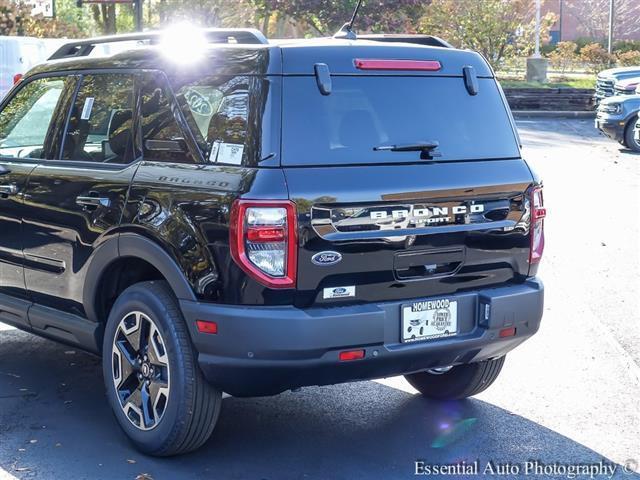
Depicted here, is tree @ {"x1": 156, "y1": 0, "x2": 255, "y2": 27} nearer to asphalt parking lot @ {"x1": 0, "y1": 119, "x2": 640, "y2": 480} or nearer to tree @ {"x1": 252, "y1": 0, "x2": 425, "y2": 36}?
tree @ {"x1": 252, "y1": 0, "x2": 425, "y2": 36}

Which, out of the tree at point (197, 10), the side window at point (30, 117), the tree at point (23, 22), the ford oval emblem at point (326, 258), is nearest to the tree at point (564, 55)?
the tree at point (197, 10)

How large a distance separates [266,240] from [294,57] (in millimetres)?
858

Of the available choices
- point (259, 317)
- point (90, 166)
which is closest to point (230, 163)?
point (259, 317)

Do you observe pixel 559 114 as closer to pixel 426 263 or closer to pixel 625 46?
pixel 625 46

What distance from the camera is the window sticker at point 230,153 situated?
4.41 meters

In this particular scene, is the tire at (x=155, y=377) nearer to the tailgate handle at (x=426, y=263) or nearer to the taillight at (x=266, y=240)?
the taillight at (x=266, y=240)

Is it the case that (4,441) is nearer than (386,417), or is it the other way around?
(4,441)

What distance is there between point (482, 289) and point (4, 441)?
8.15 feet

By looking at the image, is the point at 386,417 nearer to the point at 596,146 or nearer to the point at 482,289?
the point at 482,289

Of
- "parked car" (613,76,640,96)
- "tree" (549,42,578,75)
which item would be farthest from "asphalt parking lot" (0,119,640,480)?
"tree" (549,42,578,75)

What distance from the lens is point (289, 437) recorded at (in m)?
5.20

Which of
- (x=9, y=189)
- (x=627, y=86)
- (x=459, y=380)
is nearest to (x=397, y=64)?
(x=459, y=380)

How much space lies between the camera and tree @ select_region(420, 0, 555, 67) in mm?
33556

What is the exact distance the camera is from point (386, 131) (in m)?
4.67
